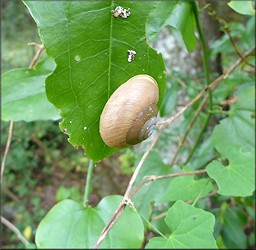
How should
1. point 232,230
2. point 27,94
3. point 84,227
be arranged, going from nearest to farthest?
point 84,227 → point 27,94 → point 232,230

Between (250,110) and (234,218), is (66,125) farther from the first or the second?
(234,218)

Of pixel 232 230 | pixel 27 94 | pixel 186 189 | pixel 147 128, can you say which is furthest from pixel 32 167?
pixel 147 128

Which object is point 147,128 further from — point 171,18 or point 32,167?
point 32,167

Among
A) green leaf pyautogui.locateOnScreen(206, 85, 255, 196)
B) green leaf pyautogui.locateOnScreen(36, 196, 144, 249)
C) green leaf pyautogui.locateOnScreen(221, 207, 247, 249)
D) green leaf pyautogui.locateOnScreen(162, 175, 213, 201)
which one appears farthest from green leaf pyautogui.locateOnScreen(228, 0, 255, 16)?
green leaf pyautogui.locateOnScreen(221, 207, 247, 249)

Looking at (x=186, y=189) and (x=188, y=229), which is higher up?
(x=188, y=229)

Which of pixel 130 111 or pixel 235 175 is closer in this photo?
pixel 130 111

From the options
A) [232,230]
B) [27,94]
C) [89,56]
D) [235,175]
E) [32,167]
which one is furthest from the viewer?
[32,167]

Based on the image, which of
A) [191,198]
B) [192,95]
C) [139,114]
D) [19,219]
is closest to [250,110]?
[192,95]
